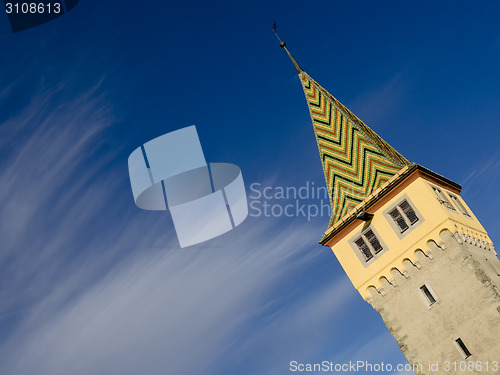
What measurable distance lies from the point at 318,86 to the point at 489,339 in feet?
54.0

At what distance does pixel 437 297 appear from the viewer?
75.3 ft

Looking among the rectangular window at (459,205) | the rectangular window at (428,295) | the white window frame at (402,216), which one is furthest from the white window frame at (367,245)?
the rectangular window at (459,205)

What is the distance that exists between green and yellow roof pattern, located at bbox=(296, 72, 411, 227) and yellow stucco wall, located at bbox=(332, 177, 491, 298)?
1400mm

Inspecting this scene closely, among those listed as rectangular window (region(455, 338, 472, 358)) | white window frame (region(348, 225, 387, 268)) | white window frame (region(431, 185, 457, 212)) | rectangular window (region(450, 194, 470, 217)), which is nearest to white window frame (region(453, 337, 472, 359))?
rectangular window (region(455, 338, 472, 358))

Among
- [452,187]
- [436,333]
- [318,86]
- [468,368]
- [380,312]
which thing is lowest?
[468,368]

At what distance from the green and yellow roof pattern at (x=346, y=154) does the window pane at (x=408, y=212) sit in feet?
5.33

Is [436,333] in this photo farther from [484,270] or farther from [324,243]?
[324,243]

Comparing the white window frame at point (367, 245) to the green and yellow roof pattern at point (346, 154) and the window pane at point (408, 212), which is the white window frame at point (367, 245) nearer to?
the green and yellow roof pattern at point (346, 154)

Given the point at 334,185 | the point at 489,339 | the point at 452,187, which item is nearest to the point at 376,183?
the point at 334,185

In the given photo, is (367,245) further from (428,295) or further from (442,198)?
(442,198)

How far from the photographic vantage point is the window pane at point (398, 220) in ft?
80.9

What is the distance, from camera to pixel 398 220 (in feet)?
81.8

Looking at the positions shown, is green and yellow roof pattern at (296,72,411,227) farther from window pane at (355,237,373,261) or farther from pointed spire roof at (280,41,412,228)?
window pane at (355,237,373,261)

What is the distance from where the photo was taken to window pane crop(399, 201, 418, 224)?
2447cm
